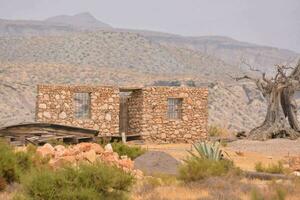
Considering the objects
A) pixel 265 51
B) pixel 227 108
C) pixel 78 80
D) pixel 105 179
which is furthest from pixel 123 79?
pixel 265 51

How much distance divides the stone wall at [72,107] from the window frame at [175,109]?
9.09ft

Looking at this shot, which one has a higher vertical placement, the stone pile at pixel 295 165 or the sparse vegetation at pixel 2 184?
the sparse vegetation at pixel 2 184

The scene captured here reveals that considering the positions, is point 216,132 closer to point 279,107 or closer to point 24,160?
point 279,107

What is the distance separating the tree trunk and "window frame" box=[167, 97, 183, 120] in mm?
3753

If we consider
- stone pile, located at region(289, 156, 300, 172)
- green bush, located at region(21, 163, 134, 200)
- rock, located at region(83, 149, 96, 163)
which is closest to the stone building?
rock, located at region(83, 149, 96, 163)

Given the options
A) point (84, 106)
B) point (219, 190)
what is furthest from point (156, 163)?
point (84, 106)

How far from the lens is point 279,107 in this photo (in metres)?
32.6

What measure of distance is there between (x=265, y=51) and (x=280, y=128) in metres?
129

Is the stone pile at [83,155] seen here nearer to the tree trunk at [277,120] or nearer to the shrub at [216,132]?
the tree trunk at [277,120]

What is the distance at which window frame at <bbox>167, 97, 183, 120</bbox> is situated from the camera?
102ft

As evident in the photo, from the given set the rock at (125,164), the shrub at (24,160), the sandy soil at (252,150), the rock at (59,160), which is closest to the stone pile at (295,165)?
the sandy soil at (252,150)

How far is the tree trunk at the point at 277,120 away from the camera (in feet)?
105

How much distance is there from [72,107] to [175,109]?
5.34 meters

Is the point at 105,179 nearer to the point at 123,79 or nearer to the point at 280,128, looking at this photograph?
the point at 280,128
